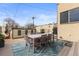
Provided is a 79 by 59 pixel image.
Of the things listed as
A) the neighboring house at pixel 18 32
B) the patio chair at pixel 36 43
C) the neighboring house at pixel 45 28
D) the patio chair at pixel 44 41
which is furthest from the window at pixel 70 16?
the neighboring house at pixel 18 32

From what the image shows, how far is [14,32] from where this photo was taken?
227 cm

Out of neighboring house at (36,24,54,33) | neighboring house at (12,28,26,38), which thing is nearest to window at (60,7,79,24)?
neighboring house at (36,24,54,33)

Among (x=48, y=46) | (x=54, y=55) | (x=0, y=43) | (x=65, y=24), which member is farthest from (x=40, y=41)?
(x=0, y=43)

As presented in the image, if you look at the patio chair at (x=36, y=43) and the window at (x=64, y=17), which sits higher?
the window at (x=64, y=17)

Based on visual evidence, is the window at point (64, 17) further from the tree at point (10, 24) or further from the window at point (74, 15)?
the tree at point (10, 24)

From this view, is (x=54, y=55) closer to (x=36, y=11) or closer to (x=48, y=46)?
(x=48, y=46)

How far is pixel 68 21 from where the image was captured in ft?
7.36

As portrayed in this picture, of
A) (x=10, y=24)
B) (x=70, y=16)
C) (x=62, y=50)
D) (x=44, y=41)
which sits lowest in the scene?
(x=62, y=50)

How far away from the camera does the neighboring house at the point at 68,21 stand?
2.22 metres

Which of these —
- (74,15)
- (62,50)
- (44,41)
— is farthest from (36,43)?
(74,15)

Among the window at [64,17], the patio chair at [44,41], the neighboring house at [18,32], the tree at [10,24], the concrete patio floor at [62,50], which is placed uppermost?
the window at [64,17]

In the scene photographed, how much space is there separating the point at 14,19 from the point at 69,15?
2.51 ft

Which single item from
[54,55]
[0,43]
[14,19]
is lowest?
[54,55]

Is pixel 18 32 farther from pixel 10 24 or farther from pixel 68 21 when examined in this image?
pixel 68 21
